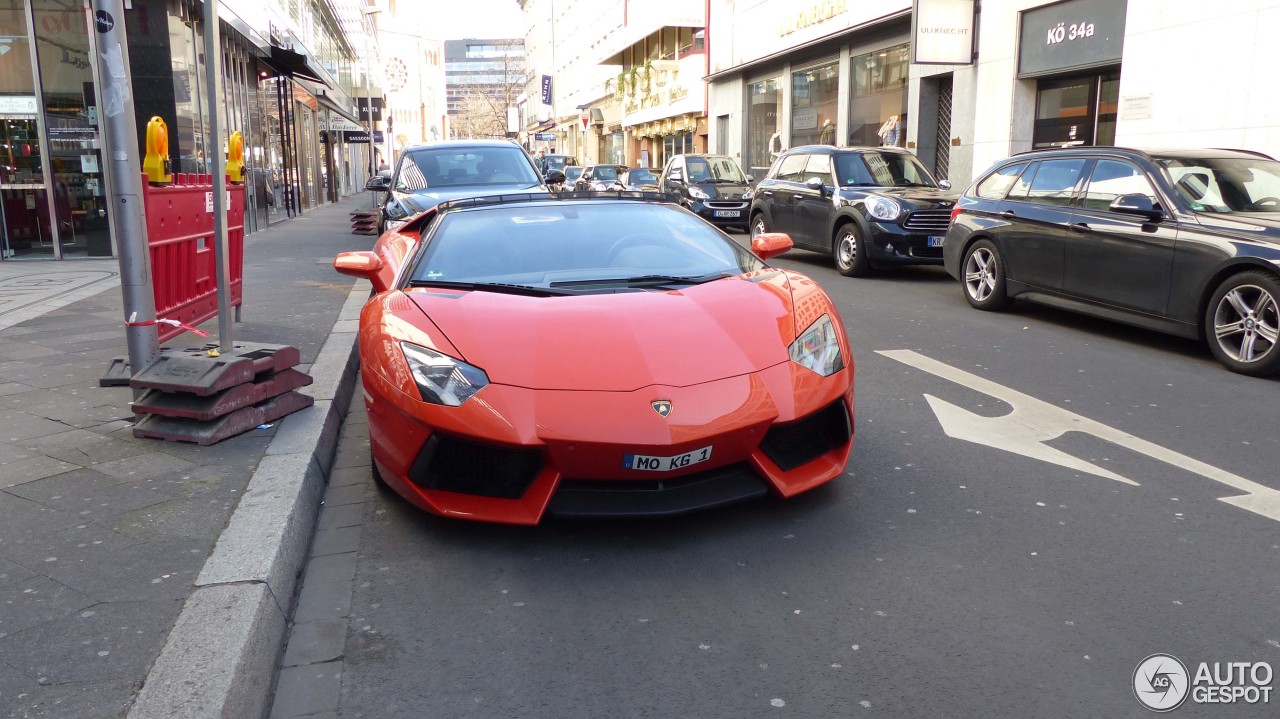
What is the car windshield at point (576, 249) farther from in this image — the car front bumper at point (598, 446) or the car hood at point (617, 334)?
the car front bumper at point (598, 446)

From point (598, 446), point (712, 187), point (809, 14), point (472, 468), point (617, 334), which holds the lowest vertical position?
point (472, 468)

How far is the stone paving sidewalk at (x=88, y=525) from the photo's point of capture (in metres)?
2.48

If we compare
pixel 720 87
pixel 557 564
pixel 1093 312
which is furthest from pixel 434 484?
pixel 720 87

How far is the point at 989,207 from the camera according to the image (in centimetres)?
901

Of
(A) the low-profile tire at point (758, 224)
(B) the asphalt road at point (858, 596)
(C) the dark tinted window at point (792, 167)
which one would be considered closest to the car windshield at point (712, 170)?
(A) the low-profile tire at point (758, 224)

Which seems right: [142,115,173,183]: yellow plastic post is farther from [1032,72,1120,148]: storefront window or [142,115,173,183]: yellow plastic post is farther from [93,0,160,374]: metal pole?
[1032,72,1120,148]: storefront window

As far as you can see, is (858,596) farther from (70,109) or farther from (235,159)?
(70,109)

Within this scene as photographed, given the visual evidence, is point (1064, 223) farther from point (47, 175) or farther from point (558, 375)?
point (47, 175)

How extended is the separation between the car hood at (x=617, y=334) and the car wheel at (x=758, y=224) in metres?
10.3

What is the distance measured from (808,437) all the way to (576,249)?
1.54 m

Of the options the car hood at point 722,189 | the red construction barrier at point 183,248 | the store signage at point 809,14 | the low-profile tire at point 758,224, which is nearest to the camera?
the red construction barrier at point 183,248

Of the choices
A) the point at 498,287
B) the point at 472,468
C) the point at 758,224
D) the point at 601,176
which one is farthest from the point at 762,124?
the point at 472,468

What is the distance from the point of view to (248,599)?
2.82m

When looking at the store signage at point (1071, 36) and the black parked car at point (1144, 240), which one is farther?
the store signage at point (1071, 36)
